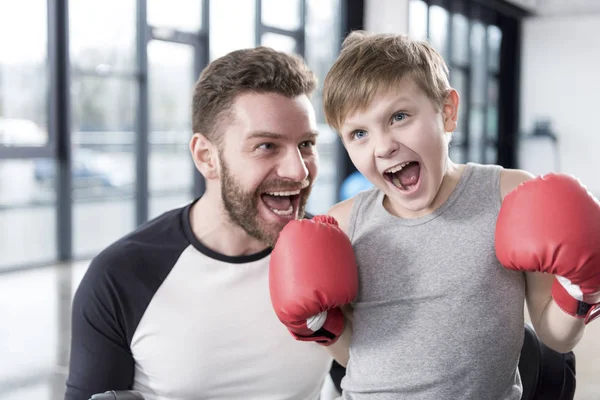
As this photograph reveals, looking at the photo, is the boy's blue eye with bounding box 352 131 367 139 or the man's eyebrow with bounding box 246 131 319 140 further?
the man's eyebrow with bounding box 246 131 319 140

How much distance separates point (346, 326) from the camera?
1.48 meters

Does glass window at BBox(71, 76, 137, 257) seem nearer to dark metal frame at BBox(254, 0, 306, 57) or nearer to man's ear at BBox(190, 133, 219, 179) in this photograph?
dark metal frame at BBox(254, 0, 306, 57)

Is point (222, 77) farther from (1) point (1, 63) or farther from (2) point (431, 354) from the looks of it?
(1) point (1, 63)

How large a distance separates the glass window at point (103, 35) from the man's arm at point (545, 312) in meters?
4.98

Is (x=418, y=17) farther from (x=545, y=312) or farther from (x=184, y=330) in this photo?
(x=545, y=312)

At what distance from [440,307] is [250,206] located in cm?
53

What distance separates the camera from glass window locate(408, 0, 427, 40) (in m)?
8.73

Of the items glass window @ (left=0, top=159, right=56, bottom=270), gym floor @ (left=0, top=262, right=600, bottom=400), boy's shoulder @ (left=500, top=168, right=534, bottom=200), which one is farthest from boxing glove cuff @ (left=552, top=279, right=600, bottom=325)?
glass window @ (left=0, top=159, right=56, bottom=270)

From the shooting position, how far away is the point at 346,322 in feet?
4.87

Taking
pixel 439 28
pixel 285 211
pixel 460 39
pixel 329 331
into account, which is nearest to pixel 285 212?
pixel 285 211

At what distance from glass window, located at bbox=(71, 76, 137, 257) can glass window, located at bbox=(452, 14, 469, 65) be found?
571 cm

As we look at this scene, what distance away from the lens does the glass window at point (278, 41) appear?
7047 millimetres

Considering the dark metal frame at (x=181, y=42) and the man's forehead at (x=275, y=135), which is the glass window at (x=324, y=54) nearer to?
the dark metal frame at (x=181, y=42)

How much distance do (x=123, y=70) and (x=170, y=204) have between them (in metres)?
1.33
